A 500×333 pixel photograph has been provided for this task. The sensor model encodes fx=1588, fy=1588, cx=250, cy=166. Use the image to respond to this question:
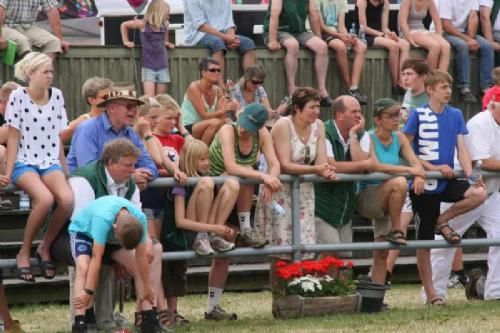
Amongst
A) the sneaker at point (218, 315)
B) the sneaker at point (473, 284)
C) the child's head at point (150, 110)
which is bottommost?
the sneaker at point (473, 284)

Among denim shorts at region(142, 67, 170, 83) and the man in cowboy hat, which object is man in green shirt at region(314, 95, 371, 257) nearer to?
the man in cowboy hat

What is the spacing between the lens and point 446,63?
723 inches

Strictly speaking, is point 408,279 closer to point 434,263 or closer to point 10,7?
point 434,263

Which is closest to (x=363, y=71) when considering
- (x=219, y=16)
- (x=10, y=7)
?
(x=219, y=16)

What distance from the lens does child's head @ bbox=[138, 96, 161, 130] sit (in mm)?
13133

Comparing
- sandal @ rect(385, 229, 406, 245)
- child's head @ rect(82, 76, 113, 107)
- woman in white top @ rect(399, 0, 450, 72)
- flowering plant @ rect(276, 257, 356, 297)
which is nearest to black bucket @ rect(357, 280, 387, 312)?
flowering plant @ rect(276, 257, 356, 297)

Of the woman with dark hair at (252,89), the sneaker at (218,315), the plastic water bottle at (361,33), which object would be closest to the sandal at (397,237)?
the sneaker at (218,315)

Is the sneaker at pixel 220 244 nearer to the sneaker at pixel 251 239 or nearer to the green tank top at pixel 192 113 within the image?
the sneaker at pixel 251 239

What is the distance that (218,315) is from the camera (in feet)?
42.8

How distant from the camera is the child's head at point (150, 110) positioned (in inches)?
517

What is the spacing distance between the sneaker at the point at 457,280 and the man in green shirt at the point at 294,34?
3041 mm

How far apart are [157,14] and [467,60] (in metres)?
3.95

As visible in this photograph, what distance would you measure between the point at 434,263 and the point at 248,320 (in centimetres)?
221

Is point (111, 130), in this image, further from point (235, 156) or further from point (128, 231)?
point (128, 231)
